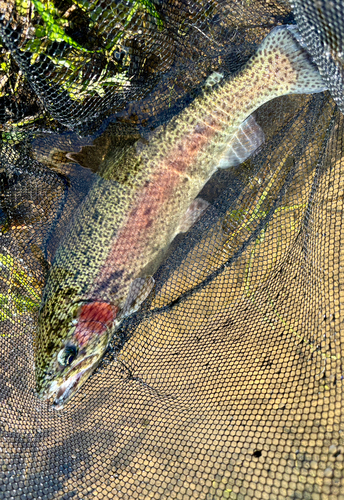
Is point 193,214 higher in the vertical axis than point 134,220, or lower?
lower

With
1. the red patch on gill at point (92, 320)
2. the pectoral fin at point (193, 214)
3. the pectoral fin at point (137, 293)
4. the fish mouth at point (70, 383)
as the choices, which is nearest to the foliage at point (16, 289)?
the red patch on gill at point (92, 320)

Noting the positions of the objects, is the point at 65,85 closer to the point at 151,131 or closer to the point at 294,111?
the point at 151,131

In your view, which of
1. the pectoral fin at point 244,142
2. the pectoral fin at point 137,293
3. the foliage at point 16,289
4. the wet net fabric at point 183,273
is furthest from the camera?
the foliage at point 16,289

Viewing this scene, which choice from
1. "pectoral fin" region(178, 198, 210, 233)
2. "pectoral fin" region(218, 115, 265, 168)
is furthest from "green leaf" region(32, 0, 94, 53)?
"pectoral fin" region(178, 198, 210, 233)

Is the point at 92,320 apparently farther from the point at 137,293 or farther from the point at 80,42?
the point at 80,42

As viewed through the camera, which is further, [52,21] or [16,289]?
[16,289]

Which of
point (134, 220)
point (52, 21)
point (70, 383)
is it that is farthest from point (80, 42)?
point (70, 383)

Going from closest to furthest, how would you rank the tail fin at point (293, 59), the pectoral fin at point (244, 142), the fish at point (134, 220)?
the tail fin at point (293, 59)
the fish at point (134, 220)
the pectoral fin at point (244, 142)

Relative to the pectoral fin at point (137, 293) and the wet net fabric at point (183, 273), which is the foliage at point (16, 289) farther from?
the pectoral fin at point (137, 293)
